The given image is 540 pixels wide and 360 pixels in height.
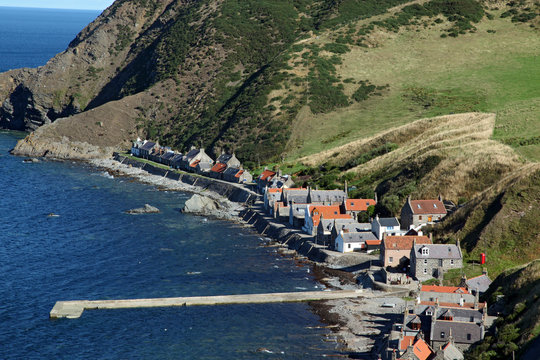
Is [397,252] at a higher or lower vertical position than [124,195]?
Result: higher

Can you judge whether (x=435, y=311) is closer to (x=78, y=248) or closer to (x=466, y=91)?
(x=78, y=248)

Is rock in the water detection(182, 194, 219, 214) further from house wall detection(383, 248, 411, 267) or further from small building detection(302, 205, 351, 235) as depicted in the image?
house wall detection(383, 248, 411, 267)

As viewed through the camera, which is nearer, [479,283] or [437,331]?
[437,331]

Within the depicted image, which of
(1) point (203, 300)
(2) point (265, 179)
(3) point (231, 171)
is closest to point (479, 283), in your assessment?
(1) point (203, 300)

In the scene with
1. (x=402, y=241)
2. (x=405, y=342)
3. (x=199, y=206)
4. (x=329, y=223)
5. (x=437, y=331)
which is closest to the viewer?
(x=405, y=342)

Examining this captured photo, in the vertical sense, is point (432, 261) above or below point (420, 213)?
below

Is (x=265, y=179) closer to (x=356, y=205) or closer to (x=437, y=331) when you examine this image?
(x=356, y=205)

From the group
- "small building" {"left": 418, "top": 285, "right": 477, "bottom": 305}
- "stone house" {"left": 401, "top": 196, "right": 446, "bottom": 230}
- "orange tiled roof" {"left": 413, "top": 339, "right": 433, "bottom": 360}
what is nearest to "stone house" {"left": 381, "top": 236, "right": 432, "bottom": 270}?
"stone house" {"left": 401, "top": 196, "right": 446, "bottom": 230}

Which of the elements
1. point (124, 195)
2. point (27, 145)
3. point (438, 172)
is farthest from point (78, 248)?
point (27, 145)
